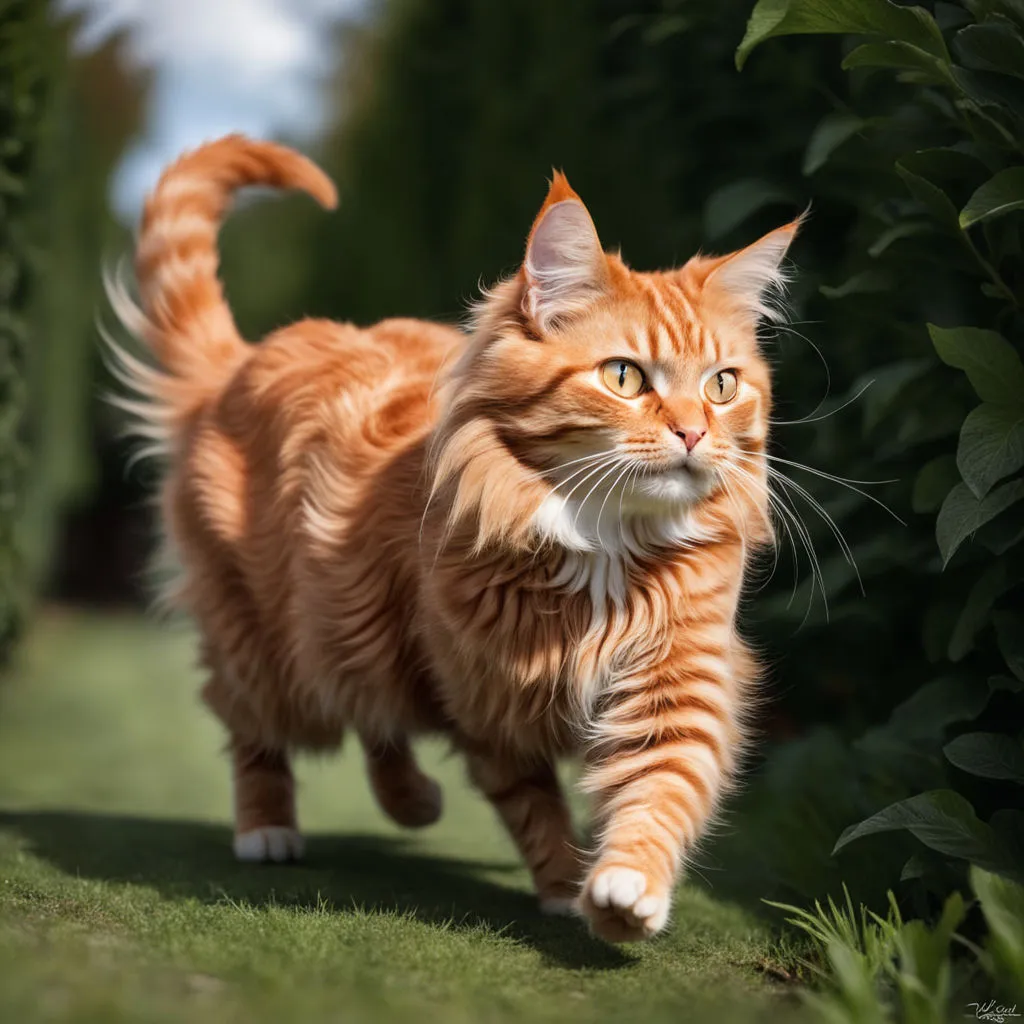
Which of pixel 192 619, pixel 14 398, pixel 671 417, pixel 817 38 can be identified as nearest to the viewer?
pixel 671 417

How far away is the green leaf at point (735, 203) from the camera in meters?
3.13

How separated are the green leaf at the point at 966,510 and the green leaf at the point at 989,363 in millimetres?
163

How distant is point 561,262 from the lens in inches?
93.7

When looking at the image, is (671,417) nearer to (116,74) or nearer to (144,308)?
(144,308)

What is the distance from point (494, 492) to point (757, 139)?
227 centimetres

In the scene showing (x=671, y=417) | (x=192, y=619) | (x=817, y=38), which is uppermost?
(x=817, y=38)

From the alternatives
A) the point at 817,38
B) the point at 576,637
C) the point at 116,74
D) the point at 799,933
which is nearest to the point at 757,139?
the point at 817,38

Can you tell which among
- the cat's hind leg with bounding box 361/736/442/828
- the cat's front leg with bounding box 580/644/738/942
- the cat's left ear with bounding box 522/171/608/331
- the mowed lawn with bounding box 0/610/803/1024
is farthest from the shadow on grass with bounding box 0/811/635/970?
the cat's left ear with bounding box 522/171/608/331

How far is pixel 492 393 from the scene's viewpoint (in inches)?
95.0

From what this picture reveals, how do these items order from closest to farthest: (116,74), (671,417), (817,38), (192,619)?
(671,417) < (192,619) < (817,38) < (116,74)

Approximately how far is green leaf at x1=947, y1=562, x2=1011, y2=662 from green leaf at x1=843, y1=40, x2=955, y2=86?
36.0 inches

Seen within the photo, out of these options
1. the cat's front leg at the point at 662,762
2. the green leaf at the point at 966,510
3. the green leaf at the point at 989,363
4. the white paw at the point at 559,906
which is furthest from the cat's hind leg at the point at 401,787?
the green leaf at the point at 989,363

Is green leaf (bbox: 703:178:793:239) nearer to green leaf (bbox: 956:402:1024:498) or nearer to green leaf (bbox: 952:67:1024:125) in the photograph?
green leaf (bbox: 952:67:1024:125)

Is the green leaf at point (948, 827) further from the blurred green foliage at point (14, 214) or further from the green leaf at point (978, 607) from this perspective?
the blurred green foliage at point (14, 214)
